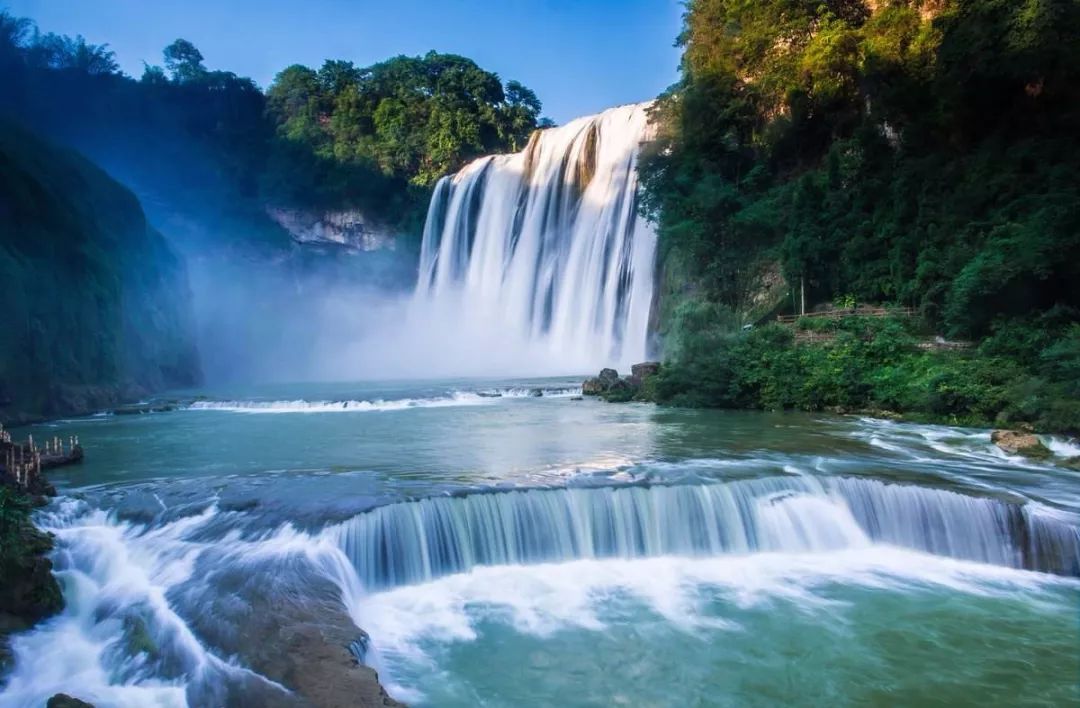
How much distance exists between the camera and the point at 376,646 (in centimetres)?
605

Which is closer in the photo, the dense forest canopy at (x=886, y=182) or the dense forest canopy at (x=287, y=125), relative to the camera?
the dense forest canopy at (x=886, y=182)

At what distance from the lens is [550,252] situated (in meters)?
34.6

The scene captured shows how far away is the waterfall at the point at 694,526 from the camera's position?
24.7 feet

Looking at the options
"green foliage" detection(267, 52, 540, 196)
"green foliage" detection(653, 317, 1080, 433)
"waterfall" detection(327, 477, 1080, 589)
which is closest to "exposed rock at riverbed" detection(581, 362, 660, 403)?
"green foliage" detection(653, 317, 1080, 433)

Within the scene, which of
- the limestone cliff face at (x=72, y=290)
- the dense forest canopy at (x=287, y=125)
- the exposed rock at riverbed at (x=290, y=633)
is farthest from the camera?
the dense forest canopy at (x=287, y=125)

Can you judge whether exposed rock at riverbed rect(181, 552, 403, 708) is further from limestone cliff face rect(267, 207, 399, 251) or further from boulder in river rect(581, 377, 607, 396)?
limestone cliff face rect(267, 207, 399, 251)

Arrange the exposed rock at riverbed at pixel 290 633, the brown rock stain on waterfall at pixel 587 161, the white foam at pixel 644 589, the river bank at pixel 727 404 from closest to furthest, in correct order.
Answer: the exposed rock at riverbed at pixel 290 633 < the white foam at pixel 644 589 < the river bank at pixel 727 404 < the brown rock stain on waterfall at pixel 587 161

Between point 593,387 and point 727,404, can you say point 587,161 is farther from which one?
point 727,404

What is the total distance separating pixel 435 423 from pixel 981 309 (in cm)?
1263

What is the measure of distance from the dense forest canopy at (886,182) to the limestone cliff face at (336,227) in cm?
2439

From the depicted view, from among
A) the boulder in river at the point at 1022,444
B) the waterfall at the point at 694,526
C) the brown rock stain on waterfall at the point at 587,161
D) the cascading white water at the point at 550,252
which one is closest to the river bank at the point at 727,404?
the boulder in river at the point at 1022,444

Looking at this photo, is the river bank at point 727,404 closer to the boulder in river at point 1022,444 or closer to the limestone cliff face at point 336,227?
the boulder in river at point 1022,444

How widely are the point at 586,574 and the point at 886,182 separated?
18342 mm

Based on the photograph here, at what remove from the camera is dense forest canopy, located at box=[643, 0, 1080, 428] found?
14.5m
